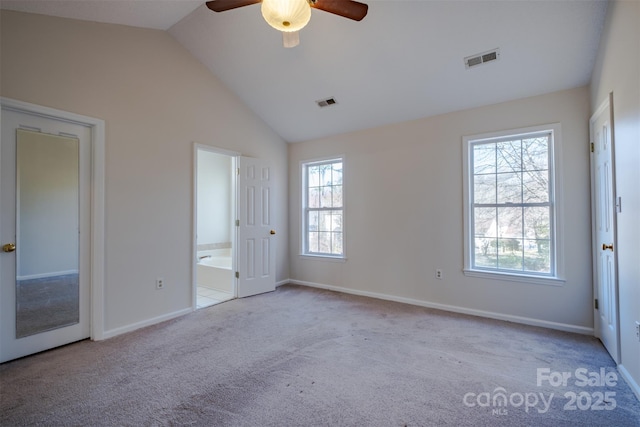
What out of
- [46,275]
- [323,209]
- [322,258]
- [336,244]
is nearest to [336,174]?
[323,209]

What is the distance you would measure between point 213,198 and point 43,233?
12.1 ft

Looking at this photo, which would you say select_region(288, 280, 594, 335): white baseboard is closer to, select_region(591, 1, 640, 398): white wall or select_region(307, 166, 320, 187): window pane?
select_region(591, 1, 640, 398): white wall

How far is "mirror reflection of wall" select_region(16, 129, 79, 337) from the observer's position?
8.05ft

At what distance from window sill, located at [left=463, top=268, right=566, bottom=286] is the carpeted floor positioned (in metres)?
0.49

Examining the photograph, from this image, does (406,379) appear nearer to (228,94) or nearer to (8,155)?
(8,155)

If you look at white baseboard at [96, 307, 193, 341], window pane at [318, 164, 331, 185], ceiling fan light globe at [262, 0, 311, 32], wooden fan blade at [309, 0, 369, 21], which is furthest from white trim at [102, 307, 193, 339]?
wooden fan blade at [309, 0, 369, 21]

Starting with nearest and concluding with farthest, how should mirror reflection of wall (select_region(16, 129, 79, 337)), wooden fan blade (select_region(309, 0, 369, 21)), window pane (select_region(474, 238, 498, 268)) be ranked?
1. wooden fan blade (select_region(309, 0, 369, 21))
2. mirror reflection of wall (select_region(16, 129, 79, 337))
3. window pane (select_region(474, 238, 498, 268))

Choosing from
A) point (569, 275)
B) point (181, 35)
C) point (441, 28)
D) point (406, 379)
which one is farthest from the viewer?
point (181, 35)

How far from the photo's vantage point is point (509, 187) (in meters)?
3.38

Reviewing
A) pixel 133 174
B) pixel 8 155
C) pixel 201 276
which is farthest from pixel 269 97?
pixel 201 276

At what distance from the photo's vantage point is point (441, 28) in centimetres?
271

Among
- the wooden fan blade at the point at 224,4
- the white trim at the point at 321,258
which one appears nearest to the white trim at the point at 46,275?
the wooden fan blade at the point at 224,4

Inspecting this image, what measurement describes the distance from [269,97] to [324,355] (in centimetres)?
337

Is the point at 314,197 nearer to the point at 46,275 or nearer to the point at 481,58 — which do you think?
the point at 481,58
